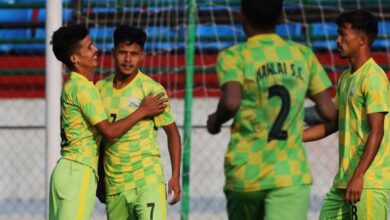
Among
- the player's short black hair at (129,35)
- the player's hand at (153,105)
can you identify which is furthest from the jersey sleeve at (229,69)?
the player's short black hair at (129,35)

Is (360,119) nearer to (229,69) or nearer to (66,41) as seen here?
(229,69)

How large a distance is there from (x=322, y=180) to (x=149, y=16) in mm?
2458

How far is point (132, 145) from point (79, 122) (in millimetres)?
330

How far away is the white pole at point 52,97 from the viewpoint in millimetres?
8297

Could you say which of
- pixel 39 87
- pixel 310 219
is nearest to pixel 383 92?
pixel 310 219

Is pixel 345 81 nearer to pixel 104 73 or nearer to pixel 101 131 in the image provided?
pixel 101 131

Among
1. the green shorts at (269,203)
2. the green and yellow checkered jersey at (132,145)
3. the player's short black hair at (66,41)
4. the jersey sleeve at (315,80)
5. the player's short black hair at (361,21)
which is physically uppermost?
the player's short black hair at (361,21)

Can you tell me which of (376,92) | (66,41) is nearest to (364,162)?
(376,92)

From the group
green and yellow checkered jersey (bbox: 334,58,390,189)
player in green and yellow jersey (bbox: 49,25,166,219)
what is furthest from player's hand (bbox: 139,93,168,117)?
green and yellow checkered jersey (bbox: 334,58,390,189)

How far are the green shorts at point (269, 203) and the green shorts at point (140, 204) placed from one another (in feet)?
3.90

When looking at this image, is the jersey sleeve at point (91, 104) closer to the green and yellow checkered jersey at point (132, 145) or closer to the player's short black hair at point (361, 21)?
the green and yellow checkered jersey at point (132, 145)

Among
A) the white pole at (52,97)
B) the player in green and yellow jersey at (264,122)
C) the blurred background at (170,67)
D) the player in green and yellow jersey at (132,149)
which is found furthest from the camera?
the blurred background at (170,67)

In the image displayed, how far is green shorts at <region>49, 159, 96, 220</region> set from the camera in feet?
20.5

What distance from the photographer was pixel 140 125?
625 cm
